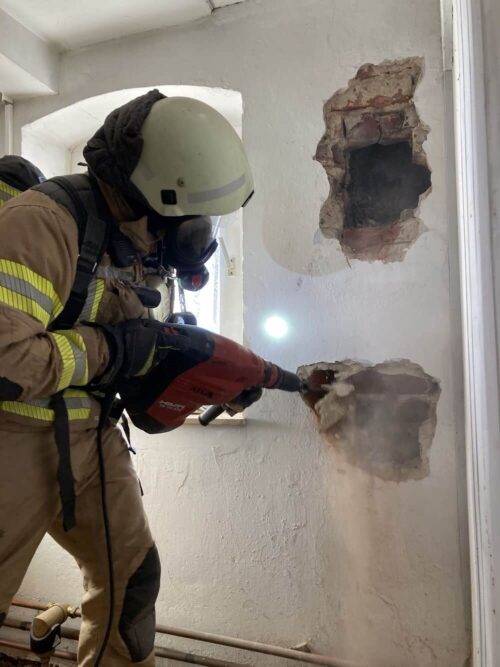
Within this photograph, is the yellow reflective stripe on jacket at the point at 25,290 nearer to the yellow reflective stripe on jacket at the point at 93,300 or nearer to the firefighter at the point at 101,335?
the firefighter at the point at 101,335

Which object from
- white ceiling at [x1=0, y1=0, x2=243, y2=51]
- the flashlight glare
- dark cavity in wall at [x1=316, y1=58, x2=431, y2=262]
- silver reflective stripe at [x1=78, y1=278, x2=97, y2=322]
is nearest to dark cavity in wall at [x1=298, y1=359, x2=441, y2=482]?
the flashlight glare

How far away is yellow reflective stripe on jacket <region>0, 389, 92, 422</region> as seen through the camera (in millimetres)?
1034

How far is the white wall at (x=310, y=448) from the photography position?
4.66ft

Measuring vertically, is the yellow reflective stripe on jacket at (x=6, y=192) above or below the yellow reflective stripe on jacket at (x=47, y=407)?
above

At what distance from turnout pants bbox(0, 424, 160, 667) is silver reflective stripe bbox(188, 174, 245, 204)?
604mm

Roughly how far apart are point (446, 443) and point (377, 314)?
1.37 feet

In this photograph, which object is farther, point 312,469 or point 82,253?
point 312,469

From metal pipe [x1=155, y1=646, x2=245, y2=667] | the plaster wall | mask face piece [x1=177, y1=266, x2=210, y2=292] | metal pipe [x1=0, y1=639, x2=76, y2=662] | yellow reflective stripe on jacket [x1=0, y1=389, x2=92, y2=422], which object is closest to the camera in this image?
the plaster wall

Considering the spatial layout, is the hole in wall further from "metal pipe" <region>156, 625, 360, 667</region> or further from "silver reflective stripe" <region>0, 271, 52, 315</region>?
"metal pipe" <region>156, 625, 360, 667</region>

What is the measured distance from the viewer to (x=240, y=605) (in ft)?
5.13

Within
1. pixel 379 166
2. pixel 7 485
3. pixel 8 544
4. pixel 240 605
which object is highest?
pixel 379 166

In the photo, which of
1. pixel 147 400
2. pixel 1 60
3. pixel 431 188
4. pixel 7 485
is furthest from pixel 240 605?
pixel 1 60

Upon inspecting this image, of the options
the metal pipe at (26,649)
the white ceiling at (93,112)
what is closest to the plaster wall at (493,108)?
the white ceiling at (93,112)

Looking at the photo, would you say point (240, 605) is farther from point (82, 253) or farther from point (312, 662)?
point (82, 253)
